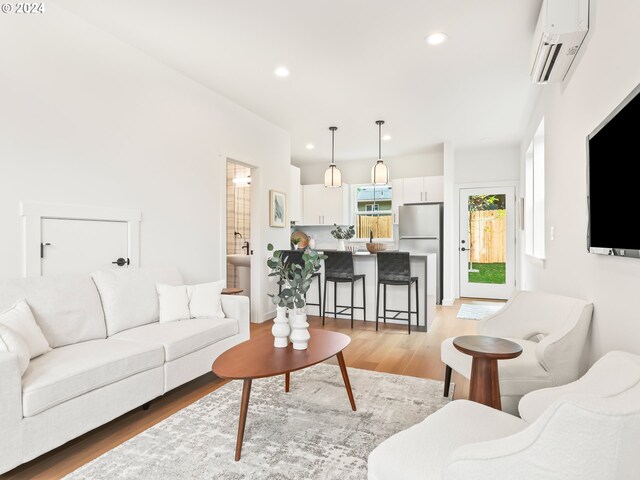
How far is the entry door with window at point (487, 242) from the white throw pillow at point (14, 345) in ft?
22.5

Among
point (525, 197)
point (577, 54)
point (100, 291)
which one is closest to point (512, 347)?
point (577, 54)

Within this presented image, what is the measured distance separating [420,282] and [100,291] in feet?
11.7

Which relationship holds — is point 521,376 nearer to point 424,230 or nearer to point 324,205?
point 424,230

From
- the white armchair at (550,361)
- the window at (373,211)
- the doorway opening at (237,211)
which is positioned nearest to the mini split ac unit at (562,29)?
the white armchair at (550,361)

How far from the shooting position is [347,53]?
3391mm

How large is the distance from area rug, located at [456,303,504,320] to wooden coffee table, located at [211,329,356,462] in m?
3.54

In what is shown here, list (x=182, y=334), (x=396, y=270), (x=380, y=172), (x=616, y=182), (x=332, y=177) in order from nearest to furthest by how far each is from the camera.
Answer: (x=616, y=182) → (x=182, y=334) → (x=396, y=270) → (x=380, y=172) → (x=332, y=177)

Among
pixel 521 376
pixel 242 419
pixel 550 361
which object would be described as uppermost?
pixel 550 361

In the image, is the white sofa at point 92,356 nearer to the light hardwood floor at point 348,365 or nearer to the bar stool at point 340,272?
the light hardwood floor at point 348,365

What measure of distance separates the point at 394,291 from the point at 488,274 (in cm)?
299

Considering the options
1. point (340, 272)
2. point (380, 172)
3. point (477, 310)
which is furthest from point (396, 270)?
point (477, 310)

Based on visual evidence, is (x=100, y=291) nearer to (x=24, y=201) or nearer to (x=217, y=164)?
(x=24, y=201)

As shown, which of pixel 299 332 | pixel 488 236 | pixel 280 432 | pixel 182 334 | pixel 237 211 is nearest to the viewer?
pixel 280 432

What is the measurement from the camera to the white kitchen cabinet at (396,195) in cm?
720
